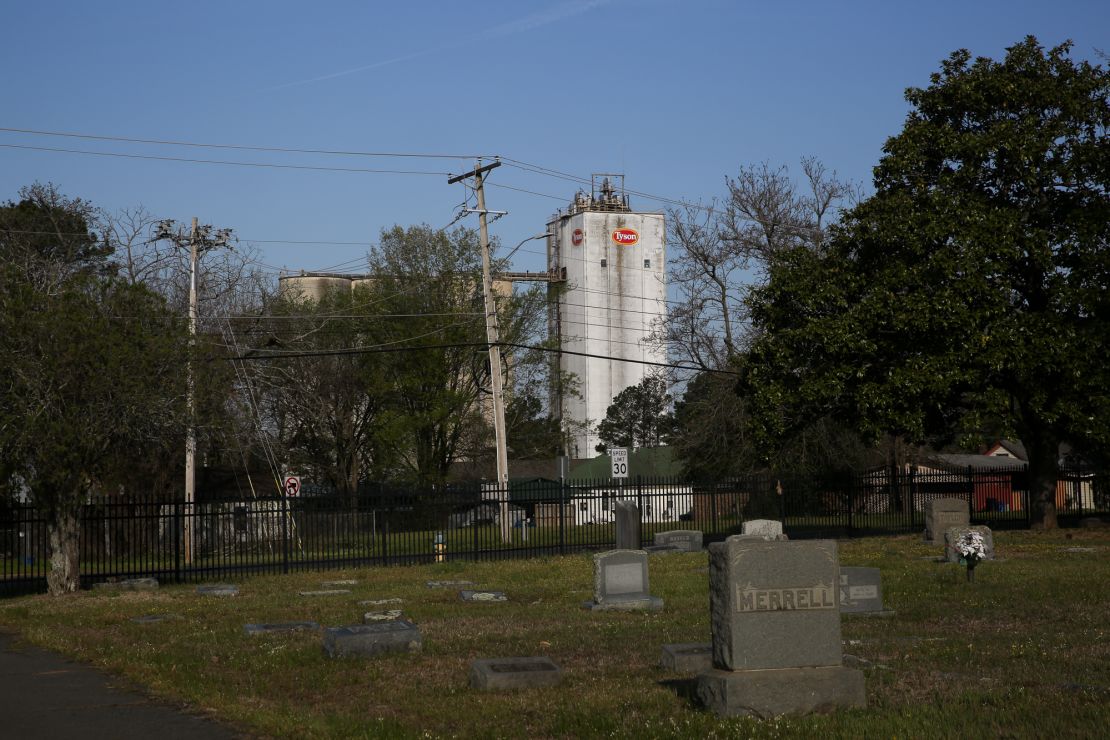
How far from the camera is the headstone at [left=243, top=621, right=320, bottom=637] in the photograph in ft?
47.2

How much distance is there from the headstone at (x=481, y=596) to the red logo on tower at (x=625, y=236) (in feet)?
202

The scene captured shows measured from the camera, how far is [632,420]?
77250 millimetres

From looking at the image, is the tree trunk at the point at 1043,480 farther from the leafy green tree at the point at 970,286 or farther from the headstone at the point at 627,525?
the headstone at the point at 627,525

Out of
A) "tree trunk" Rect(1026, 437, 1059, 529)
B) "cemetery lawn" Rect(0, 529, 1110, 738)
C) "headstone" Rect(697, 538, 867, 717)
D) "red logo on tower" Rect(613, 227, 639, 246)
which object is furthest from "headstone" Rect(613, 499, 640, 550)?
"red logo on tower" Rect(613, 227, 639, 246)

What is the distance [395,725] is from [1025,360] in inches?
876

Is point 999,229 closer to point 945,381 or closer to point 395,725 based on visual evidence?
point 945,381

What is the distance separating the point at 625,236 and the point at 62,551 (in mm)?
61370

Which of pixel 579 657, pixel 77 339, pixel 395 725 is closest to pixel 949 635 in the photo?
pixel 579 657

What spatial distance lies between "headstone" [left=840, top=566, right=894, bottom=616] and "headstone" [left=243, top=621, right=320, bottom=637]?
6.85 m

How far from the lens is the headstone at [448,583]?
843 inches

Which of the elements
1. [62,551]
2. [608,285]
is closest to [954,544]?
[62,551]

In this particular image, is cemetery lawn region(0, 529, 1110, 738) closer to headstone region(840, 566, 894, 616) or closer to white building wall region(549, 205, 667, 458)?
headstone region(840, 566, 894, 616)

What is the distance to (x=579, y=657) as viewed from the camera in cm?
1191

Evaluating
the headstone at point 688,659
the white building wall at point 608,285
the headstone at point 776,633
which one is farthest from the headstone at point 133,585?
the white building wall at point 608,285
